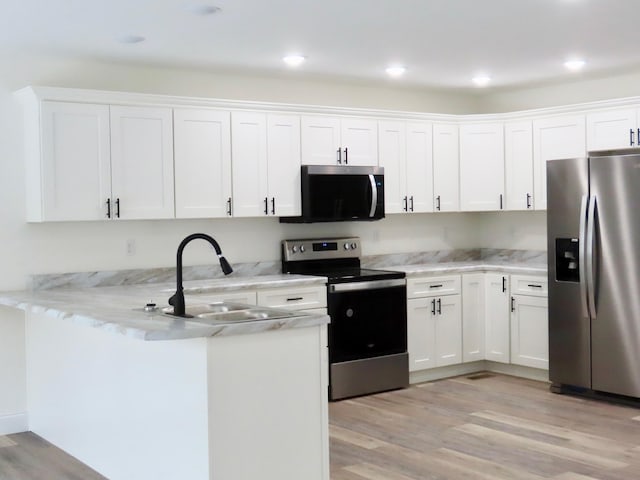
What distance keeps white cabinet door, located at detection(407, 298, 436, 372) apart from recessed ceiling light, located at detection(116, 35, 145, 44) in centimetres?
283

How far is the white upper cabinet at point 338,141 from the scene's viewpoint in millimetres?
5965

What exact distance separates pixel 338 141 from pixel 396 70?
703mm

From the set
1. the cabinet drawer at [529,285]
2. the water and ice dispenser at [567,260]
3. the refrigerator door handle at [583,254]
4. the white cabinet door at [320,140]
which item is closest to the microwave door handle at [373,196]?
the white cabinet door at [320,140]

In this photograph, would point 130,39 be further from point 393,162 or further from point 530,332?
point 530,332

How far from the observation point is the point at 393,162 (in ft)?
21.0

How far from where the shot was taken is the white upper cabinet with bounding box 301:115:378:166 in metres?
5.96

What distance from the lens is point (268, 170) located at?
578 centimetres

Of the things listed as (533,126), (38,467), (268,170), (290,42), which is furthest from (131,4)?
(533,126)

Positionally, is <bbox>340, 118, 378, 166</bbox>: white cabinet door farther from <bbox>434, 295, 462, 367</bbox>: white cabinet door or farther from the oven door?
<bbox>434, 295, 462, 367</bbox>: white cabinet door

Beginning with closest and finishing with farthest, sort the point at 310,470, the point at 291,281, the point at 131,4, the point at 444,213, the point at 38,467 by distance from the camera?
the point at 310,470, the point at 131,4, the point at 38,467, the point at 291,281, the point at 444,213

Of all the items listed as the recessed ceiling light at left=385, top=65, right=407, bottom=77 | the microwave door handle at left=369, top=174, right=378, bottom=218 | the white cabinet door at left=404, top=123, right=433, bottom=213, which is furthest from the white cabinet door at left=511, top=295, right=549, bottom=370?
the recessed ceiling light at left=385, top=65, right=407, bottom=77

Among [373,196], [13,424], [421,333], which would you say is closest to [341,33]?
[373,196]

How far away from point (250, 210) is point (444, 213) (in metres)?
2.22

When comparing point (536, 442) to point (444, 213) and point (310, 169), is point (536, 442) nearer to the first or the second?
point (310, 169)
